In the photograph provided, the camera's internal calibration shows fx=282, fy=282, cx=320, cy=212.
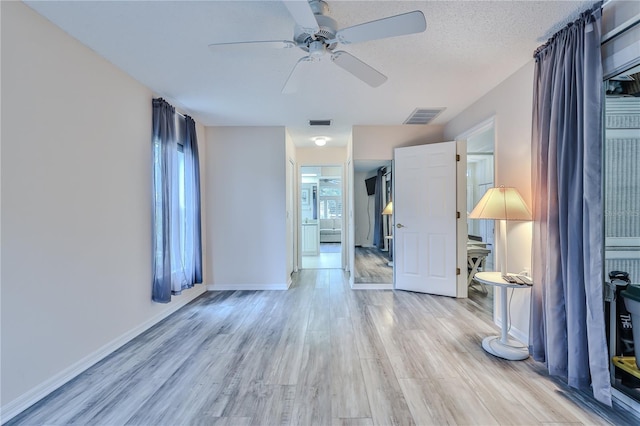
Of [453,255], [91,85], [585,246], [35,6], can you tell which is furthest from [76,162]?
[453,255]

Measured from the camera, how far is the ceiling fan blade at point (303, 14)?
4.47ft

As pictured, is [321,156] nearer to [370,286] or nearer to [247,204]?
[247,204]

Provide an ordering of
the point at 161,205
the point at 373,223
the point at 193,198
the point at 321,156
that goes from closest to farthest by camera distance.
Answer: the point at 161,205, the point at 193,198, the point at 373,223, the point at 321,156

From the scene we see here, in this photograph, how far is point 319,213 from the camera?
7301mm

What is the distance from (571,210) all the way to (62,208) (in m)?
3.40

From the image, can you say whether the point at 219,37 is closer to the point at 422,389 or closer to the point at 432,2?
the point at 432,2

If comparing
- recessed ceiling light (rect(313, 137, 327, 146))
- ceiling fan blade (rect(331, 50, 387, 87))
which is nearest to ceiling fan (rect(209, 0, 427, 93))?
ceiling fan blade (rect(331, 50, 387, 87))

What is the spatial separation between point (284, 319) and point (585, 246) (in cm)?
262

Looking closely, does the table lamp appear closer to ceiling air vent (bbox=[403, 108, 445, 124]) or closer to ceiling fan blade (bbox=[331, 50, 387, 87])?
ceiling fan blade (bbox=[331, 50, 387, 87])

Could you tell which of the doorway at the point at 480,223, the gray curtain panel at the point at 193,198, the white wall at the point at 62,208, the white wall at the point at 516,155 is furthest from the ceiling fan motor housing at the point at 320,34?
the doorway at the point at 480,223

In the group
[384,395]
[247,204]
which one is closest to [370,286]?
[247,204]

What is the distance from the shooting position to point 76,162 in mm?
2080

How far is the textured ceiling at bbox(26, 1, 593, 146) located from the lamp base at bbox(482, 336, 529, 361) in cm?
237

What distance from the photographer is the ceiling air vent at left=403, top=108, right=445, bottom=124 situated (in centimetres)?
361
